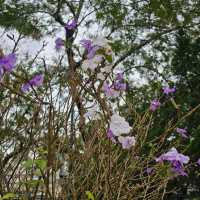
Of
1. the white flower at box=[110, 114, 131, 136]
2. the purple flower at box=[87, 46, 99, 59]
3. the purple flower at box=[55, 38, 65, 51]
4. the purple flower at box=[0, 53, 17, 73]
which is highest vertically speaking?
the purple flower at box=[55, 38, 65, 51]

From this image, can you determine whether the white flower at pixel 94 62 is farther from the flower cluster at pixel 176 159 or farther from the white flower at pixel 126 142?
the flower cluster at pixel 176 159

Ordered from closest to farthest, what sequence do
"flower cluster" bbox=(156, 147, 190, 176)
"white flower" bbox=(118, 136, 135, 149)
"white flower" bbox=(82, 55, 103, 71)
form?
"white flower" bbox=(82, 55, 103, 71)
"white flower" bbox=(118, 136, 135, 149)
"flower cluster" bbox=(156, 147, 190, 176)

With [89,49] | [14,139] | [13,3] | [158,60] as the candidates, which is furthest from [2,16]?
[89,49]

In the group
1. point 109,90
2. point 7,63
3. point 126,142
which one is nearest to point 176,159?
point 126,142

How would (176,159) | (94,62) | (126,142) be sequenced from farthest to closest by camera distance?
(176,159)
(126,142)
(94,62)

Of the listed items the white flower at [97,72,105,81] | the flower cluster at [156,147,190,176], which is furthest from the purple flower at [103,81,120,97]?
the flower cluster at [156,147,190,176]

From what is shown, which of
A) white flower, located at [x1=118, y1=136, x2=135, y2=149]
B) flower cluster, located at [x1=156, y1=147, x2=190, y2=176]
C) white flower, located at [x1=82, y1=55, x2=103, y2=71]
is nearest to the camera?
white flower, located at [x1=82, y1=55, x2=103, y2=71]

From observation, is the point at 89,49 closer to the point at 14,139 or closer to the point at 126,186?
the point at 126,186

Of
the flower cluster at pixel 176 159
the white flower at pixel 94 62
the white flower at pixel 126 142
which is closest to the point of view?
the white flower at pixel 94 62

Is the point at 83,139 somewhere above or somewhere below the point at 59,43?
below

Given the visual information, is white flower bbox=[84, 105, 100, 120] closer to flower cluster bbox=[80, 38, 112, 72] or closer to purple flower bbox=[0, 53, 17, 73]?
flower cluster bbox=[80, 38, 112, 72]

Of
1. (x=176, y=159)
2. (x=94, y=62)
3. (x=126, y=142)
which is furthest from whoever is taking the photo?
(x=176, y=159)

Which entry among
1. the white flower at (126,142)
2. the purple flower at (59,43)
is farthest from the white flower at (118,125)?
the purple flower at (59,43)

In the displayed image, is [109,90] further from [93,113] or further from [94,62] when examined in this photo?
[94,62]
